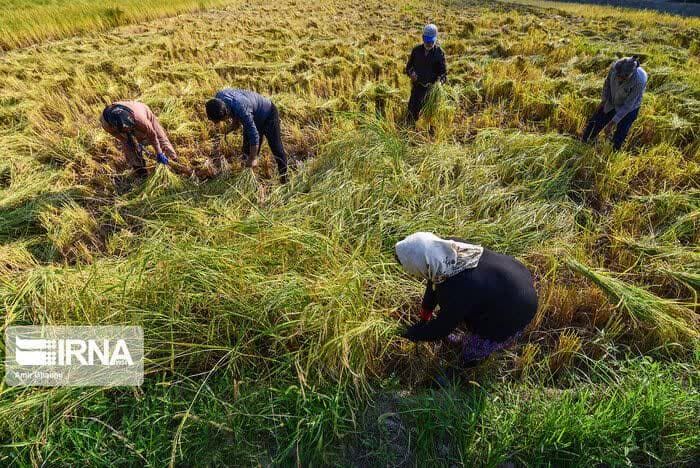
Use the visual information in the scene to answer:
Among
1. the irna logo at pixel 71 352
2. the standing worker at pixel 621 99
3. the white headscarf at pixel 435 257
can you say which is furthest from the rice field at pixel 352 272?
the white headscarf at pixel 435 257

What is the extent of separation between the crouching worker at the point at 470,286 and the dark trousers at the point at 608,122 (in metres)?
2.83

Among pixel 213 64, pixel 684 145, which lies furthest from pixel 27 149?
pixel 684 145

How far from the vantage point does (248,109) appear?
2.94 metres

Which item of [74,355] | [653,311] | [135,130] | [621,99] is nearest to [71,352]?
[74,355]

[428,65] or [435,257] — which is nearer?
[435,257]

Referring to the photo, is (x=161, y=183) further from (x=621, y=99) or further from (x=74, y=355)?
(x=621, y=99)

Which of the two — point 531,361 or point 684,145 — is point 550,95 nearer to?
point 684,145

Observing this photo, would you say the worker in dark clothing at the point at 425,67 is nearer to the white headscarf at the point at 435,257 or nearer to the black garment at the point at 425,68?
the black garment at the point at 425,68

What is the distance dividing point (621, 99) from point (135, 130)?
15.6 ft

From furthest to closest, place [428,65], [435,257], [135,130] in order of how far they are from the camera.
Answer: [428,65] < [135,130] < [435,257]

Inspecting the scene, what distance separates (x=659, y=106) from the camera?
4172mm

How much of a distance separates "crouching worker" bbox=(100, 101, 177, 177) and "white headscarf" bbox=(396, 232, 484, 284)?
9.46ft

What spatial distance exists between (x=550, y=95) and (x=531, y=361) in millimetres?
4302

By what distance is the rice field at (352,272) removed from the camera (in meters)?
1.60
